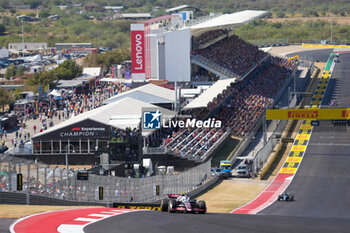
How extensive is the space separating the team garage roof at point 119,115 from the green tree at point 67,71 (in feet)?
132

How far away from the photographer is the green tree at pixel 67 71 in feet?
349

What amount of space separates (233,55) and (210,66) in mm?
11550

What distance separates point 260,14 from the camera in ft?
368

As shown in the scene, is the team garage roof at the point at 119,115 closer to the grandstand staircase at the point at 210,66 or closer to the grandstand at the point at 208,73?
the grandstand at the point at 208,73

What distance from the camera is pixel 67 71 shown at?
106688 millimetres

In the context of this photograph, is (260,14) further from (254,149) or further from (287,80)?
(254,149)

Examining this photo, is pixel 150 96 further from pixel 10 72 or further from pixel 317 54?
pixel 317 54

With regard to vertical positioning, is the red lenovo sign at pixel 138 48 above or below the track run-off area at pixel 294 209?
above

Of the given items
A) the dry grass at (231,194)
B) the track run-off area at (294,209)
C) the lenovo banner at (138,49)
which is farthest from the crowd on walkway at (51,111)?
the track run-off area at (294,209)

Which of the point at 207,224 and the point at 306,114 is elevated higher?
the point at 306,114

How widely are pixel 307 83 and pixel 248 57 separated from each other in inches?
375

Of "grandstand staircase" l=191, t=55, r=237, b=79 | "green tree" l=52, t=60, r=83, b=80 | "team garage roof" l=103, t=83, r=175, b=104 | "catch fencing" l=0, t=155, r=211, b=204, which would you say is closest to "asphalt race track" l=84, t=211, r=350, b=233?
"catch fencing" l=0, t=155, r=211, b=204

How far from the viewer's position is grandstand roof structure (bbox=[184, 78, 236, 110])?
224 ft

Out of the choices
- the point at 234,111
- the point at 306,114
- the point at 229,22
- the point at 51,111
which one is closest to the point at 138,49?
the point at 229,22
